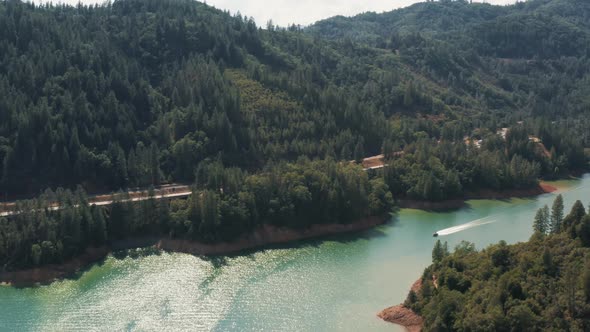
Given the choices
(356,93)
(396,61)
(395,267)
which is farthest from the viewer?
(396,61)

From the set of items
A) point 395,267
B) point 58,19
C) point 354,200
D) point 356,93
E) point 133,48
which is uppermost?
point 58,19

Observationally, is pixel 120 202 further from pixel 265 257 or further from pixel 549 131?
pixel 549 131

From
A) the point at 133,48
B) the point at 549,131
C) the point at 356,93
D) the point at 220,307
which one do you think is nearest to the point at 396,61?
the point at 356,93

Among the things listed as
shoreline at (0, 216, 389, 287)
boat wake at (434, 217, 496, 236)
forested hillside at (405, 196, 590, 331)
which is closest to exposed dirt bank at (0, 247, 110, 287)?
shoreline at (0, 216, 389, 287)

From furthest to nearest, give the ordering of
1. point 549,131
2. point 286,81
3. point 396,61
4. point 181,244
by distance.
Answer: point 396,61
point 549,131
point 286,81
point 181,244

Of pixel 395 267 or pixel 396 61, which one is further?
pixel 396 61

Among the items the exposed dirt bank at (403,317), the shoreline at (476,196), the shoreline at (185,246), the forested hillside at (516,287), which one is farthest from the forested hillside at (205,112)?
the forested hillside at (516,287)
